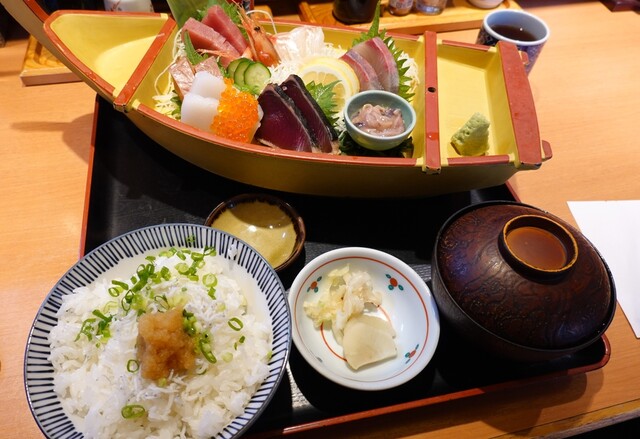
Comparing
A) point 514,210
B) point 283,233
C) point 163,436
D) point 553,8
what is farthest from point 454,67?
point 163,436

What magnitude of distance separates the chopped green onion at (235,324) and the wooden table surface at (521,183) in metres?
0.40

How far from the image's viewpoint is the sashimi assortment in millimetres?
1569

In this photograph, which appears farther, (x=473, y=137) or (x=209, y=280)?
(x=473, y=137)

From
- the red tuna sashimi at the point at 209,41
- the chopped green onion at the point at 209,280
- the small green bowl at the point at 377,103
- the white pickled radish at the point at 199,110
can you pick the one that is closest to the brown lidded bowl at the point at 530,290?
the small green bowl at the point at 377,103

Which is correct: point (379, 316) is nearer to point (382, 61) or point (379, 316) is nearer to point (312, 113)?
point (312, 113)

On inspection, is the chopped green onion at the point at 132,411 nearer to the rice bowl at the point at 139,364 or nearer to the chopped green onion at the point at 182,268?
the rice bowl at the point at 139,364

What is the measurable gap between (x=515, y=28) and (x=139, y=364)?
92.4 inches

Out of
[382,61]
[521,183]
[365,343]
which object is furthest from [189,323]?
[521,183]

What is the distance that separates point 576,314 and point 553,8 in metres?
2.60

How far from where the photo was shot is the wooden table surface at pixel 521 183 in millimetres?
1263

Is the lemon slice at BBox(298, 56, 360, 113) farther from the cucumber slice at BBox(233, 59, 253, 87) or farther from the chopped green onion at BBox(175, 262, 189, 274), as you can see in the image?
the chopped green onion at BBox(175, 262, 189, 274)

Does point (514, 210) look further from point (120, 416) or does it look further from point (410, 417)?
point (120, 416)

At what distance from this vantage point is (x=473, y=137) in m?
1.62

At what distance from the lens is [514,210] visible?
49.6 inches
